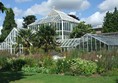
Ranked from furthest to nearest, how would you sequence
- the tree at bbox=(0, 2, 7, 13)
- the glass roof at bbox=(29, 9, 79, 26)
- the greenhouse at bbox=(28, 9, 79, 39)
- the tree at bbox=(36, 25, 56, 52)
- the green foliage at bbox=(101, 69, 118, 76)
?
the glass roof at bbox=(29, 9, 79, 26)
the greenhouse at bbox=(28, 9, 79, 39)
the tree at bbox=(36, 25, 56, 52)
the green foliage at bbox=(101, 69, 118, 76)
the tree at bbox=(0, 2, 7, 13)

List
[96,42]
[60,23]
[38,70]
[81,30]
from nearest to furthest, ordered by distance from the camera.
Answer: [38,70], [96,42], [81,30], [60,23]

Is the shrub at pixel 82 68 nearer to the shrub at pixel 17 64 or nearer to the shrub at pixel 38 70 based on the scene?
the shrub at pixel 38 70

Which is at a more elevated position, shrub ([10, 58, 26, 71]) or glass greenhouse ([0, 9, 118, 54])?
glass greenhouse ([0, 9, 118, 54])

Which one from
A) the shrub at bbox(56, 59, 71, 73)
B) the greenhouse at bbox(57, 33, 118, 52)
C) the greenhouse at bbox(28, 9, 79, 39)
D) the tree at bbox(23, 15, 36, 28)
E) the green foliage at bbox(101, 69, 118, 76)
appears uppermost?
the tree at bbox(23, 15, 36, 28)

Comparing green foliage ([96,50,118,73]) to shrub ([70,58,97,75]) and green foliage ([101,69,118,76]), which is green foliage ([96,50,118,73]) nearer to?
Answer: shrub ([70,58,97,75])

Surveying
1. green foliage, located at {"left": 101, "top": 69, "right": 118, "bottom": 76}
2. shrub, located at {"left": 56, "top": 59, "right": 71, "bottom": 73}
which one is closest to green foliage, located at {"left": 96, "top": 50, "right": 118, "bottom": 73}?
green foliage, located at {"left": 101, "top": 69, "right": 118, "bottom": 76}

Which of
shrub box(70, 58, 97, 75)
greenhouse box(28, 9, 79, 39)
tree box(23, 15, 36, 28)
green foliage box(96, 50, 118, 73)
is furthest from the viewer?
tree box(23, 15, 36, 28)

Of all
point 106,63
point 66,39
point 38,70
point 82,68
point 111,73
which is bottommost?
point 38,70

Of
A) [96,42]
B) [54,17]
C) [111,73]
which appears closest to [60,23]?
[54,17]

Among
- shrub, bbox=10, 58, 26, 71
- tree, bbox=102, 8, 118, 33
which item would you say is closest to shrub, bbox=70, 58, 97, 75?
shrub, bbox=10, 58, 26, 71

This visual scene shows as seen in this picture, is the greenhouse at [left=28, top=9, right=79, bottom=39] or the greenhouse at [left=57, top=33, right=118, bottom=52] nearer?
the greenhouse at [left=57, top=33, right=118, bottom=52]

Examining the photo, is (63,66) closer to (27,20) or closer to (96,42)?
(96,42)

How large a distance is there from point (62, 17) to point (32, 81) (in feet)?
125

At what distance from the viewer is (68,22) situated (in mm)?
52719
